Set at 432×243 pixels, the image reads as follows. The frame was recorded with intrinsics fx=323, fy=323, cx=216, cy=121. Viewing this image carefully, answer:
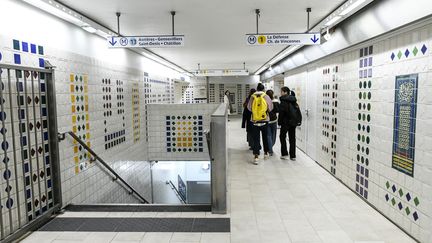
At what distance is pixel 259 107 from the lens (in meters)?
6.78

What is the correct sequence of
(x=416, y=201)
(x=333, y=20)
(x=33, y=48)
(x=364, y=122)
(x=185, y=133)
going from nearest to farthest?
(x=416, y=201) → (x=33, y=48) → (x=364, y=122) → (x=333, y=20) → (x=185, y=133)

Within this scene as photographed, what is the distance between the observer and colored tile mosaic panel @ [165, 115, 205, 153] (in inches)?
333

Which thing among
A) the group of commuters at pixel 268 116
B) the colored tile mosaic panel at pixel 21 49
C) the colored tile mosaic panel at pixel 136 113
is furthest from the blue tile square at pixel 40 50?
the group of commuters at pixel 268 116

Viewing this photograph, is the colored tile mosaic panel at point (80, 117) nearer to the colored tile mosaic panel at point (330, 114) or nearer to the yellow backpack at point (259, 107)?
the yellow backpack at point (259, 107)

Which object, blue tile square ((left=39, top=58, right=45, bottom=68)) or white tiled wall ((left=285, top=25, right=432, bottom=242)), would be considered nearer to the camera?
white tiled wall ((left=285, top=25, right=432, bottom=242))

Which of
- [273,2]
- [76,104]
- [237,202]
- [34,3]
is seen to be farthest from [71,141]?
[273,2]

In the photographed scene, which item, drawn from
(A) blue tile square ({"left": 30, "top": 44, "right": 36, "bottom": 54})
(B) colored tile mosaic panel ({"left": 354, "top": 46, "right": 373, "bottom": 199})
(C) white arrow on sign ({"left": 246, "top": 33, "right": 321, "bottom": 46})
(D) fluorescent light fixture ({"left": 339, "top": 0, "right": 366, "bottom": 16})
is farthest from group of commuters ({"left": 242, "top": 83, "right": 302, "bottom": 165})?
(A) blue tile square ({"left": 30, "top": 44, "right": 36, "bottom": 54})

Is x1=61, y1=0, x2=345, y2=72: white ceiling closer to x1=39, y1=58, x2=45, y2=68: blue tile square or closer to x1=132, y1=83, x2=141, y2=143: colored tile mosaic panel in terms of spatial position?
x1=39, y1=58, x2=45, y2=68: blue tile square

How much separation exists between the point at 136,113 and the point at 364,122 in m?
5.42

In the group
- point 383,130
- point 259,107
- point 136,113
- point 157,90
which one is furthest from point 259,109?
point 157,90

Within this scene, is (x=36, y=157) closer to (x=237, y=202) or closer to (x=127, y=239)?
(x=127, y=239)

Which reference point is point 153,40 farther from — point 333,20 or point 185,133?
point 185,133

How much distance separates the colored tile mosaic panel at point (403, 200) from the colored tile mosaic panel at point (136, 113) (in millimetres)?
5767

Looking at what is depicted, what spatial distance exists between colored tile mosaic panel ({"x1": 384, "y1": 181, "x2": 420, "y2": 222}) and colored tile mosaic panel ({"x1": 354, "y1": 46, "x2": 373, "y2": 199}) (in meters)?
0.62
